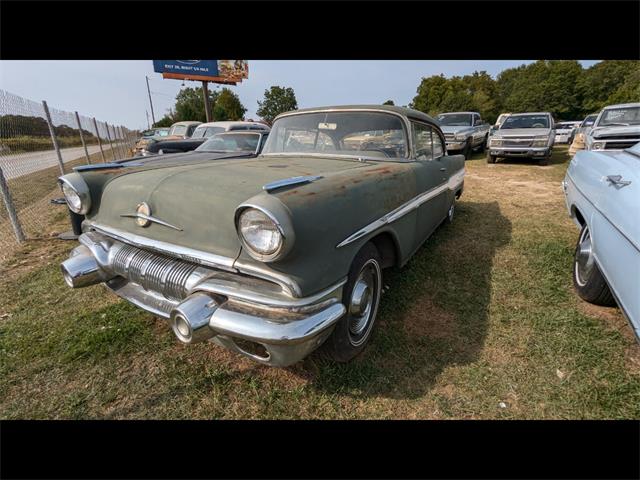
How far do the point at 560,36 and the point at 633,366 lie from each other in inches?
131

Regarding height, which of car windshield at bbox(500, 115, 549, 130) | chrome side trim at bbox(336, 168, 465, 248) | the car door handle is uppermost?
car windshield at bbox(500, 115, 549, 130)

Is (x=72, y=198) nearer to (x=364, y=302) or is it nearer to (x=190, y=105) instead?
(x=364, y=302)

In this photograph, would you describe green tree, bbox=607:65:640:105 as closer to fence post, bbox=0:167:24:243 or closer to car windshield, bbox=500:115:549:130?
car windshield, bbox=500:115:549:130

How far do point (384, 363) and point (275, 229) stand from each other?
132 cm

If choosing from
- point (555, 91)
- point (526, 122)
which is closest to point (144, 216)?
point (526, 122)

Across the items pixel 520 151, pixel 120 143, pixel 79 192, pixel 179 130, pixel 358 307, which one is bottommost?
pixel 358 307

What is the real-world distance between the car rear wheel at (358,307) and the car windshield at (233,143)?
4.65 m

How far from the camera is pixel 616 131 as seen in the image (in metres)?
7.62

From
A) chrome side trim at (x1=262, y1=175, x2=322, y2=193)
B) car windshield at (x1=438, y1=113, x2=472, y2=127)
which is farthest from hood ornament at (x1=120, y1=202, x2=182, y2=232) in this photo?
car windshield at (x1=438, y1=113, x2=472, y2=127)

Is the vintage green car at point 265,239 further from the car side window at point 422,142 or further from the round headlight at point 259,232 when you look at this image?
the car side window at point 422,142

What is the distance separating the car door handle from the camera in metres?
2.15

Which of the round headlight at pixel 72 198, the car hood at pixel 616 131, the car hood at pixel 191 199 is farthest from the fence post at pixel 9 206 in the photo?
the car hood at pixel 616 131

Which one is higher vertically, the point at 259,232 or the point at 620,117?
the point at 620,117

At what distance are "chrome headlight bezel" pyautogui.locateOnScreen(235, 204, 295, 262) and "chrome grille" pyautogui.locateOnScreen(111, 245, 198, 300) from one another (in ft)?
1.50
